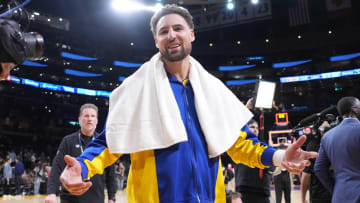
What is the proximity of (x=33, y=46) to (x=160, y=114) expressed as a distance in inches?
32.3

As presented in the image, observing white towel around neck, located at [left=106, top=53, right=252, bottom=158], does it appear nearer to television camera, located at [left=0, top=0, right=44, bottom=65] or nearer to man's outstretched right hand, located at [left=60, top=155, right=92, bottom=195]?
man's outstretched right hand, located at [left=60, top=155, right=92, bottom=195]

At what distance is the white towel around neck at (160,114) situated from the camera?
1834 mm

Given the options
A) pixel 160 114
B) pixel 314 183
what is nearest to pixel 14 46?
pixel 160 114

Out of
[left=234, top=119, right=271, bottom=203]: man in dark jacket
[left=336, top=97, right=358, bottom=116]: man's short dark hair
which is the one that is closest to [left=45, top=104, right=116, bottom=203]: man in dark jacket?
[left=234, top=119, right=271, bottom=203]: man in dark jacket

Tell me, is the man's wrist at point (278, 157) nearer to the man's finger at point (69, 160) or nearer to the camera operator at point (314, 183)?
the man's finger at point (69, 160)

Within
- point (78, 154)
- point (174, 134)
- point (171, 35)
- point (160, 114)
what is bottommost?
point (78, 154)

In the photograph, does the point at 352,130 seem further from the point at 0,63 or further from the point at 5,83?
the point at 5,83

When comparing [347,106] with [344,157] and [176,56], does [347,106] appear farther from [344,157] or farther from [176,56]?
[176,56]

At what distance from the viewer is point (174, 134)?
179 cm

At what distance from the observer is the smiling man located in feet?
5.86

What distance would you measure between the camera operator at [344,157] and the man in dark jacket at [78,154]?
250 cm

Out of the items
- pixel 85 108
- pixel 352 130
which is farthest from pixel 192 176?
pixel 85 108

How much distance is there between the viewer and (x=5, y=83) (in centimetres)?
2333

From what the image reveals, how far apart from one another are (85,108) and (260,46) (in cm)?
2542
